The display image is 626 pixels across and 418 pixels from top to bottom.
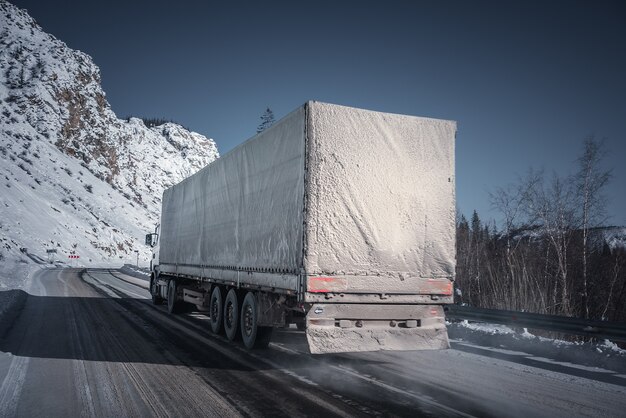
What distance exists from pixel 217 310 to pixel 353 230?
4.68 metres

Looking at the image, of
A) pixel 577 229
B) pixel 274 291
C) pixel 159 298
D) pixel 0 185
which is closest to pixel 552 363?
pixel 274 291

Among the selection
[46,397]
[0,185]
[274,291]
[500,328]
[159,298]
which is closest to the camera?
[46,397]

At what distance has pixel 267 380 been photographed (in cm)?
595

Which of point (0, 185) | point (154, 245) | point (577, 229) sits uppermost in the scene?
point (0, 185)

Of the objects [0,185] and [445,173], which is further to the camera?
[0,185]

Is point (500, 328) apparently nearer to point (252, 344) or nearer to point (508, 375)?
point (508, 375)

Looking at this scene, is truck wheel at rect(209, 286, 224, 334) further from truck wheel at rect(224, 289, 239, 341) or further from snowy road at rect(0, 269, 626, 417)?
snowy road at rect(0, 269, 626, 417)

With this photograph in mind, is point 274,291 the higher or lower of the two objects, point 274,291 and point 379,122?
the lower

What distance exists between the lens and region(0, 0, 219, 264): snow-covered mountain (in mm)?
52281

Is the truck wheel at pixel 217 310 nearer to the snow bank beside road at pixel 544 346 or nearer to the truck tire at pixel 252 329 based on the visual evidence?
the truck tire at pixel 252 329

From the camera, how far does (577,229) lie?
1591 centimetres

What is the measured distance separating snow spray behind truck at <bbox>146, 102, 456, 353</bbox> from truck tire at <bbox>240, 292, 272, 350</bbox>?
27mm

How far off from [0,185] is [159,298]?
4766 centimetres

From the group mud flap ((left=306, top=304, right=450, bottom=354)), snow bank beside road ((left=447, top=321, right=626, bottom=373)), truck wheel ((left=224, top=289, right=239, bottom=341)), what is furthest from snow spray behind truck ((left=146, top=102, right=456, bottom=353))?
snow bank beside road ((left=447, top=321, right=626, bottom=373))
